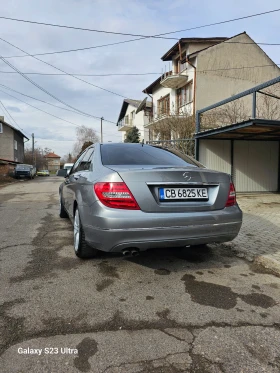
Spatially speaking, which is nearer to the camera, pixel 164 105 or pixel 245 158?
pixel 245 158

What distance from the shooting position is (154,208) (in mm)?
2986

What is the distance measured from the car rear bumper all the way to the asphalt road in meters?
0.48

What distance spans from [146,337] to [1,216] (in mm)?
6339

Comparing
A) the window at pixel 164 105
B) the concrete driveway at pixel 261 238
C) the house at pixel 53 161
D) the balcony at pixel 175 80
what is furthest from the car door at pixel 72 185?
the house at pixel 53 161

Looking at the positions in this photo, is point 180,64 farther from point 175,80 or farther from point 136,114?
point 136,114

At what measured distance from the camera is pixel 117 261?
379 cm

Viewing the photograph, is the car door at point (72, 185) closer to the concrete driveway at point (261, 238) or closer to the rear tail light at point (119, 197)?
the rear tail light at point (119, 197)

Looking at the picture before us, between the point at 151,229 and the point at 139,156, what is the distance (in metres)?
1.26

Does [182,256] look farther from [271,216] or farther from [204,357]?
[271,216]

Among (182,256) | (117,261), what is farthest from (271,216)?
(117,261)

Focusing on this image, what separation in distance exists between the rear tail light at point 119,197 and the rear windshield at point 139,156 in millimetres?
609

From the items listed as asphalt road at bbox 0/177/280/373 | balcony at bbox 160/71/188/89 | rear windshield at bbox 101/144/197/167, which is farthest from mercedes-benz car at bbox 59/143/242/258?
balcony at bbox 160/71/188/89

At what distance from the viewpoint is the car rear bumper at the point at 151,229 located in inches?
114

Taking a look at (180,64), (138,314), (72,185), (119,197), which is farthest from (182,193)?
(180,64)
